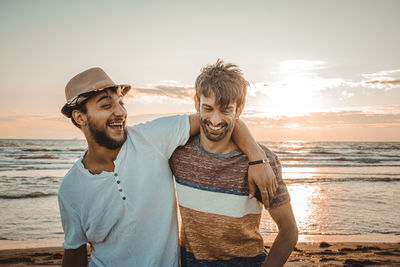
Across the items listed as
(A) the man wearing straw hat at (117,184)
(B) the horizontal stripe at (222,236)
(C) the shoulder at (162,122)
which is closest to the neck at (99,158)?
(A) the man wearing straw hat at (117,184)

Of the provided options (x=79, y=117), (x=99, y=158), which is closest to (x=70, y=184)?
(x=99, y=158)

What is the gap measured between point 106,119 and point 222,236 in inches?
50.6

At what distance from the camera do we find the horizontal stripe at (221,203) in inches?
93.1

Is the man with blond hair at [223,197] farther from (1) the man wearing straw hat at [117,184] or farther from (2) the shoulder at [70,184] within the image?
(2) the shoulder at [70,184]

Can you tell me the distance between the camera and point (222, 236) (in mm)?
2375

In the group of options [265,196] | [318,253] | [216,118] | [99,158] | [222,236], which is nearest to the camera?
[265,196]

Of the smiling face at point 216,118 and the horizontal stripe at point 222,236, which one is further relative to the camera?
the smiling face at point 216,118

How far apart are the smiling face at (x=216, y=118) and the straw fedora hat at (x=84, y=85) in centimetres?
79

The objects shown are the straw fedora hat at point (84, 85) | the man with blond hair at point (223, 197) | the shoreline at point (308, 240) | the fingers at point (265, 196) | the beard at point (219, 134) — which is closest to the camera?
the fingers at point (265, 196)

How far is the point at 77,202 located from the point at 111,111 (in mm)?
764

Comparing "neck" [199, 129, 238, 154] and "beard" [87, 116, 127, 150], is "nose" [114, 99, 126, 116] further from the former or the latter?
"neck" [199, 129, 238, 154]

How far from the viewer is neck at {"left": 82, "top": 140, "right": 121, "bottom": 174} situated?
8.87 ft

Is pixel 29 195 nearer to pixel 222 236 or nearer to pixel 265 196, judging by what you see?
pixel 222 236

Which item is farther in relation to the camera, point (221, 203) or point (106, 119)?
point (106, 119)
